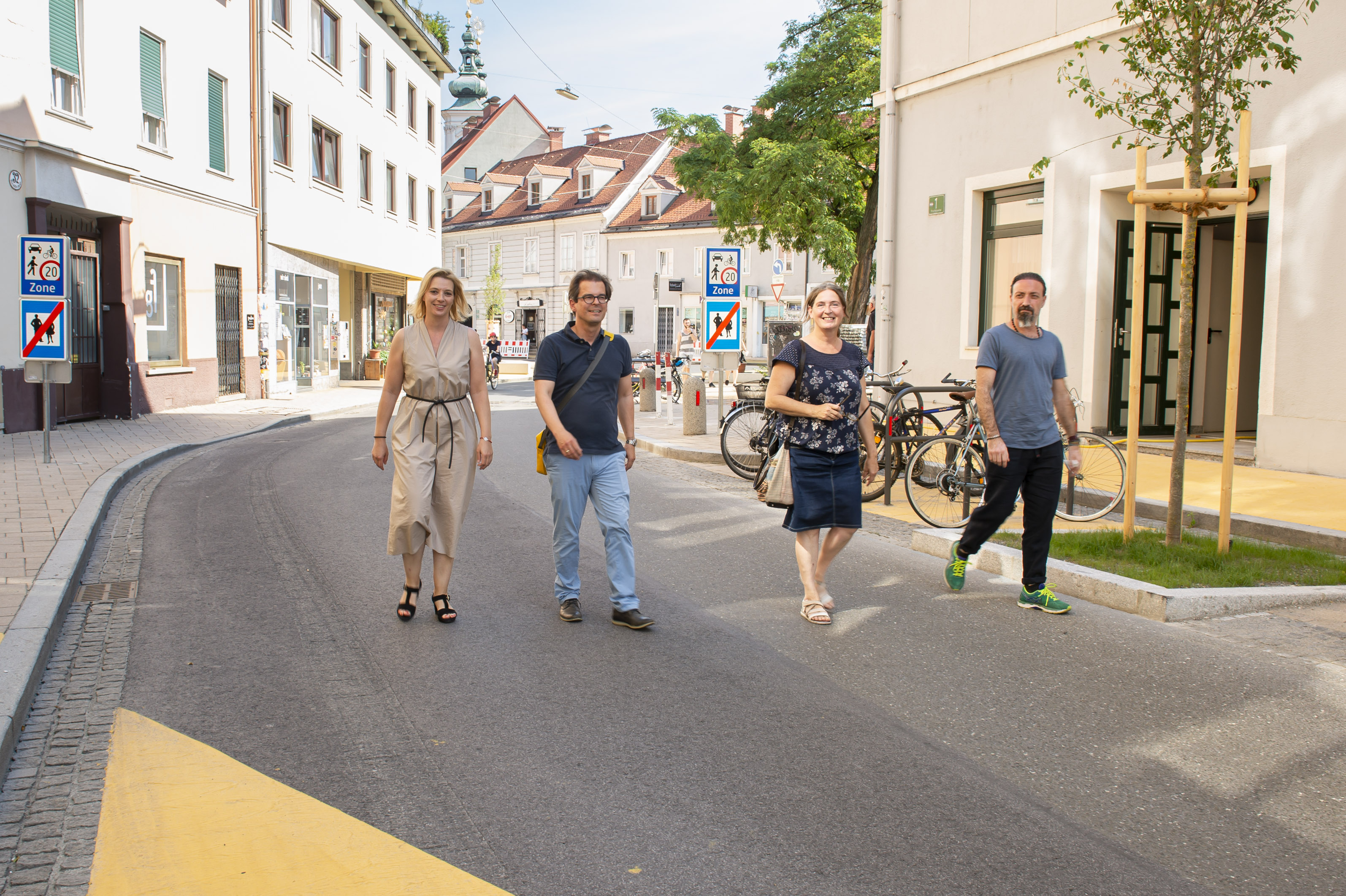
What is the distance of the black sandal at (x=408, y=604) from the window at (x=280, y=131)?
2145 cm

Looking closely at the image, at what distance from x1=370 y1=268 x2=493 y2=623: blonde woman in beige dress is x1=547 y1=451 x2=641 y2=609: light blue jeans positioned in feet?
1.42

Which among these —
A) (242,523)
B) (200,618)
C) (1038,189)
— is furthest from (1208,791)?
(1038,189)

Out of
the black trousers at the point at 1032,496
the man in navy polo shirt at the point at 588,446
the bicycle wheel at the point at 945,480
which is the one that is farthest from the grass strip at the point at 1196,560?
the man in navy polo shirt at the point at 588,446

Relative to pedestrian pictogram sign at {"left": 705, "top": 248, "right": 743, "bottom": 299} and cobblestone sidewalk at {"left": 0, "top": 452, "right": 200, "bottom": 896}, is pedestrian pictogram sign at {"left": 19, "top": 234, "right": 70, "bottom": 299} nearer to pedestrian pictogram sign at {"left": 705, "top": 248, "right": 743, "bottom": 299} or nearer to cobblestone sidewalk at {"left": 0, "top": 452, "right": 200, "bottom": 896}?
cobblestone sidewalk at {"left": 0, "top": 452, "right": 200, "bottom": 896}

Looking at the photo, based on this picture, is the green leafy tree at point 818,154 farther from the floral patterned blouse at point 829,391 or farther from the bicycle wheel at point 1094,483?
the floral patterned blouse at point 829,391

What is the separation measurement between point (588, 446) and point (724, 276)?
10761 mm

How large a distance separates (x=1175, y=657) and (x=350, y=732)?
3795 millimetres

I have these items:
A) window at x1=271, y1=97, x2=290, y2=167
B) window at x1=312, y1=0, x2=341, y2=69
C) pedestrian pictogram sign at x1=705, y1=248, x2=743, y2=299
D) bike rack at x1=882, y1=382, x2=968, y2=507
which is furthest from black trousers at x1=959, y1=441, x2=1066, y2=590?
window at x1=312, y1=0, x2=341, y2=69

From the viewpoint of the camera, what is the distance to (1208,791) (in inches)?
149

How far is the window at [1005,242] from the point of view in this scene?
14133mm

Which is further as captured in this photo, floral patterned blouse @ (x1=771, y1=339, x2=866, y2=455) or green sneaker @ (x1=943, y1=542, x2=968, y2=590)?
green sneaker @ (x1=943, y1=542, x2=968, y2=590)

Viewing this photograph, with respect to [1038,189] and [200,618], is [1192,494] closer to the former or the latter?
[1038,189]

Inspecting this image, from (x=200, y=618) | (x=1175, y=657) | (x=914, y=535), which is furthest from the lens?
(x=914, y=535)

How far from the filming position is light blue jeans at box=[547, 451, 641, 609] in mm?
5859
